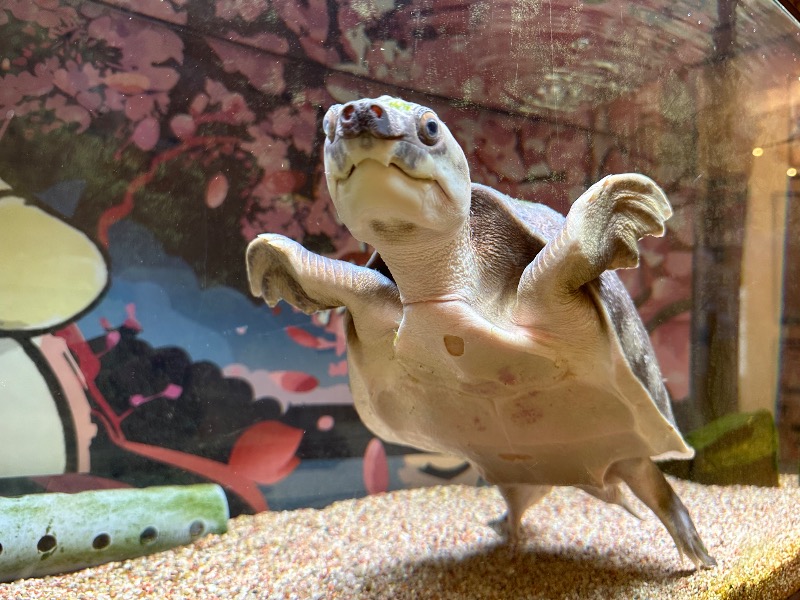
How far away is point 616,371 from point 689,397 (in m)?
1.87

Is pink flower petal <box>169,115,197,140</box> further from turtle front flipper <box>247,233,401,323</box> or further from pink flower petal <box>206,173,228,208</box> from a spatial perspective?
turtle front flipper <box>247,233,401,323</box>

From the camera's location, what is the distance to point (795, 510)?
96.7 inches

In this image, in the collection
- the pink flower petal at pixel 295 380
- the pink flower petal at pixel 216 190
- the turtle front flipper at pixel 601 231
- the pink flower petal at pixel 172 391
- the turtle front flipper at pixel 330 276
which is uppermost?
the pink flower petal at pixel 216 190

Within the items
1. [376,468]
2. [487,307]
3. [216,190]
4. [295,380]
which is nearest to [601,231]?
[487,307]

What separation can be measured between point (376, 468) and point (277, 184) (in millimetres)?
1929

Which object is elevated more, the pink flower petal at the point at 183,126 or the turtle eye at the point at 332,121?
the pink flower petal at the point at 183,126

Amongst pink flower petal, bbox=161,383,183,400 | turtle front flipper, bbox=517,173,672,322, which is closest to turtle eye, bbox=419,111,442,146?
turtle front flipper, bbox=517,173,672,322

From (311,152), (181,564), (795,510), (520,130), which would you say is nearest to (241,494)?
(181,564)

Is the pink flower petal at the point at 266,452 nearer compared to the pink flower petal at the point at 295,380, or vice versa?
the pink flower petal at the point at 266,452

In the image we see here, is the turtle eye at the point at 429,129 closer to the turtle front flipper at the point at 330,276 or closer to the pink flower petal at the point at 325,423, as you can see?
the turtle front flipper at the point at 330,276

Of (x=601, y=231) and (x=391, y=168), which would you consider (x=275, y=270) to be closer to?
(x=391, y=168)

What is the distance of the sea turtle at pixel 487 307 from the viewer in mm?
1343

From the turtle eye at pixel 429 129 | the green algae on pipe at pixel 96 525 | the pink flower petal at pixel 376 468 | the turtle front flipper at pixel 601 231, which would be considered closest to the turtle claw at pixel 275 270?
the turtle eye at pixel 429 129

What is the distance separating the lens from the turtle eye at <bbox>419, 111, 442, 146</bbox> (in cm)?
134
